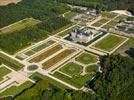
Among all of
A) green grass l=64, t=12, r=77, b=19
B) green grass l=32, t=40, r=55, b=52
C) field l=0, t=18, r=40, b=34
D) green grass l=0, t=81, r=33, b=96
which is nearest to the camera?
green grass l=0, t=81, r=33, b=96

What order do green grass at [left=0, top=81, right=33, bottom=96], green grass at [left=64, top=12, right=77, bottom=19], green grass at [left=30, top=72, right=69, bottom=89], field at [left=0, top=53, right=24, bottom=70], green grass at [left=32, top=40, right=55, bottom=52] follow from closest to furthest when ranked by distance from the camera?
green grass at [left=0, top=81, right=33, bottom=96] < green grass at [left=30, top=72, right=69, bottom=89] < field at [left=0, top=53, right=24, bottom=70] < green grass at [left=32, top=40, right=55, bottom=52] < green grass at [left=64, top=12, right=77, bottom=19]

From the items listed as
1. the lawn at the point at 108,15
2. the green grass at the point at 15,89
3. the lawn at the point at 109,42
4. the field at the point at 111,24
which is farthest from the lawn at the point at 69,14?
the green grass at the point at 15,89

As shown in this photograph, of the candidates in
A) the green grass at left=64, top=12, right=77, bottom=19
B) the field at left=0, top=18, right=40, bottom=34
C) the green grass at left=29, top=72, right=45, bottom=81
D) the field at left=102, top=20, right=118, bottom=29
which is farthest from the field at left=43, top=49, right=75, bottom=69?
the green grass at left=64, top=12, right=77, bottom=19

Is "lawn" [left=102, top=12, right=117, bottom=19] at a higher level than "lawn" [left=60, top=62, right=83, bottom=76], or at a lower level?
higher

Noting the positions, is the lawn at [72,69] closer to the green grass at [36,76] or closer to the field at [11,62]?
the green grass at [36,76]

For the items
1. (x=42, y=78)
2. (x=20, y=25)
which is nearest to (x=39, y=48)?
(x=42, y=78)

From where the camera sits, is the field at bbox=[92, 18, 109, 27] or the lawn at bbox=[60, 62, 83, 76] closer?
the lawn at bbox=[60, 62, 83, 76]

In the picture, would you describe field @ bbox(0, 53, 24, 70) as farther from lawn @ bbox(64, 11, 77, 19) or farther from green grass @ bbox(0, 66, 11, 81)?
lawn @ bbox(64, 11, 77, 19)

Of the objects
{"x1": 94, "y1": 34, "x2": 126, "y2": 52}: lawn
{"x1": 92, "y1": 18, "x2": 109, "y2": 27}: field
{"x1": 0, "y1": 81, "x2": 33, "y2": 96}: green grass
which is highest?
{"x1": 92, "y1": 18, "x2": 109, "y2": 27}: field
